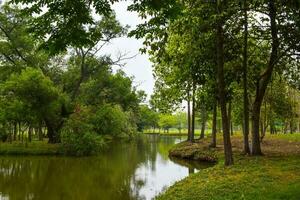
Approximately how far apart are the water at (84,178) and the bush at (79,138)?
3092mm

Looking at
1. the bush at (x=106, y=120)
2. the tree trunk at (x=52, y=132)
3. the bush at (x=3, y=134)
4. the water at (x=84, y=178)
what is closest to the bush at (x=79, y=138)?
the bush at (x=106, y=120)

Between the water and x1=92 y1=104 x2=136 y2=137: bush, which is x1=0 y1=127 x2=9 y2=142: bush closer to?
the water

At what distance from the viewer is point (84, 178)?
917 inches

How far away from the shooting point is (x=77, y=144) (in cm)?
3719

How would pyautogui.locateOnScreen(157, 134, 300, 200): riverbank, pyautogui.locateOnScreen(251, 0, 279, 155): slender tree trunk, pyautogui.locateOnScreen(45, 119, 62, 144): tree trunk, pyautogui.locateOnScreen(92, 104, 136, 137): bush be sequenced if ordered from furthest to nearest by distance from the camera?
1. pyautogui.locateOnScreen(45, 119, 62, 144): tree trunk
2. pyautogui.locateOnScreen(92, 104, 136, 137): bush
3. pyautogui.locateOnScreen(251, 0, 279, 155): slender tree trunk
4. pyautogui.locateOnScreen(157, 134, 300, 200): riverbank

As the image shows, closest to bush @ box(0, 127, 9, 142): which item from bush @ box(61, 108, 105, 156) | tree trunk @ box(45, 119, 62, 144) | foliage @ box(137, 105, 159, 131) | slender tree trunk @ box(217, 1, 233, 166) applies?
tree trunk @ box(45, 119, 62, 144)

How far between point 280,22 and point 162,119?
9670 cm

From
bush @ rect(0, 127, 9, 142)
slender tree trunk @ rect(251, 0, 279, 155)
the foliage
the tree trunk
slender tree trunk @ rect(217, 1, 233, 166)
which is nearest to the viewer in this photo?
slender tree trunk @ rect(217, 1, 233, 166)

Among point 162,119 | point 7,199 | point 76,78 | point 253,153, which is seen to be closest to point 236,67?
point 253,153

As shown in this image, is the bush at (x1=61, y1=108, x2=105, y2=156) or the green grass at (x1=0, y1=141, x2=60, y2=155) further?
the green grass at (x1=0, y1=141, x2=60, y2=155)

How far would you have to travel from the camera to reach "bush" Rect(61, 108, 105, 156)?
122ft

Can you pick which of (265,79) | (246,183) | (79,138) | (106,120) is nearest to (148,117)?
(106,120)

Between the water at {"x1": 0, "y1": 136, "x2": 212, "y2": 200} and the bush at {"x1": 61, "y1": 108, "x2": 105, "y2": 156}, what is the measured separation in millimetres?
3092

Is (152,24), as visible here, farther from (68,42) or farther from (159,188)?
(159,188)
